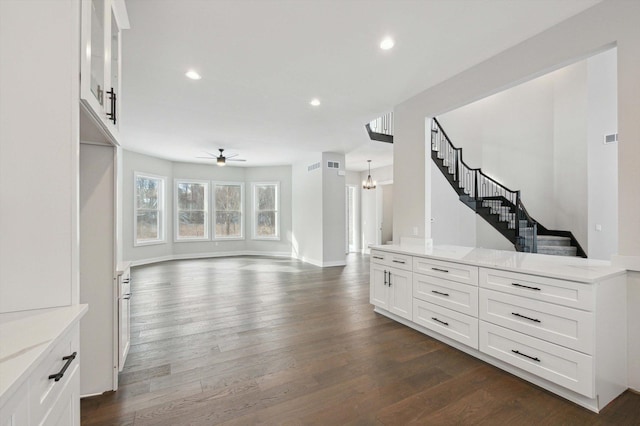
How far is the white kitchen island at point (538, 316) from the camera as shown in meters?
1.89

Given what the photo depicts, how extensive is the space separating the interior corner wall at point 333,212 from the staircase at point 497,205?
2436 mm

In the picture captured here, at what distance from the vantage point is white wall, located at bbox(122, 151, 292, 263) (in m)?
7.18

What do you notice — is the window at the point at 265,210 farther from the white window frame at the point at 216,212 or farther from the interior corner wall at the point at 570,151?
the interior corner wall at the point at 570,151

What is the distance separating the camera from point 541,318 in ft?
6.86

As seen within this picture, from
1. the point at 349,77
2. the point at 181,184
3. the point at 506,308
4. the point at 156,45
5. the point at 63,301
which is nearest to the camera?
the point at 63,301

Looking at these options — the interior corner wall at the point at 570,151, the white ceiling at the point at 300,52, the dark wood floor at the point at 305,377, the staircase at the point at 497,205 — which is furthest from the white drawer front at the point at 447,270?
the interior corner wall at the point at 570,151

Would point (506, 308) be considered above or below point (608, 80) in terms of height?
below

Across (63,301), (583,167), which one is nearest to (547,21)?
(63,301)

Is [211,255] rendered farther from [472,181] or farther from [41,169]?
[41,169]

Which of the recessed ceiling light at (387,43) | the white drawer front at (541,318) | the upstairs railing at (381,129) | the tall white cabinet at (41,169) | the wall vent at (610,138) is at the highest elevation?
the upstairs railing at (381,129)

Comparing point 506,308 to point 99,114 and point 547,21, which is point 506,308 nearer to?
point 547,21

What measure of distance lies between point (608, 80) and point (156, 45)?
6.76 meters

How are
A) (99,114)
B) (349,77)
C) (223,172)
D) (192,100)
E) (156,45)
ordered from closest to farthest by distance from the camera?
1. (99,114)
2. (156,45)
3. (349,77)
4. (192,100)
5. (223,172)

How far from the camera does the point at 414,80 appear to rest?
11.2 ft
